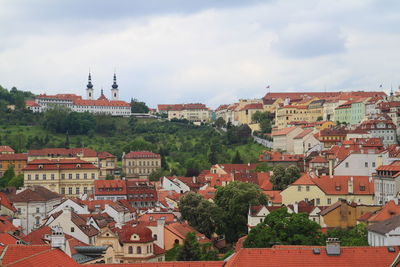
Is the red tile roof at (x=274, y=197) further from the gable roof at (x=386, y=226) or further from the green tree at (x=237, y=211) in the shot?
the gable roof at (x=386, y=226)

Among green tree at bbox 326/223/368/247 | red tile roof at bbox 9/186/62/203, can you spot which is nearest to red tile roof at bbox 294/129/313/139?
red tile roof at bbox 9/186/62/203

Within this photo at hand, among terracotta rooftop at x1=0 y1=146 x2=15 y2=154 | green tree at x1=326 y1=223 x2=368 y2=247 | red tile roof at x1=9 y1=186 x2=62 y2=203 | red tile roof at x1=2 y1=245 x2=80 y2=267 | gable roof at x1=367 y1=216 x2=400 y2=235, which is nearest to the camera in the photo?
red tile roof at x1=2 y1=245 x2=80 y2=267

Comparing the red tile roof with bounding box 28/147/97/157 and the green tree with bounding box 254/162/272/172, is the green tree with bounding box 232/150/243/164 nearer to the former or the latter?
the green tree with bounding box 254/162/272/172

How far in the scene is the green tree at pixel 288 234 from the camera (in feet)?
176

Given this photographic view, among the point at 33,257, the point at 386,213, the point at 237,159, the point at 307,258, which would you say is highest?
the point at 237,159

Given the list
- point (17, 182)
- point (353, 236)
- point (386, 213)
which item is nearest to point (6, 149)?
point (17, 182)

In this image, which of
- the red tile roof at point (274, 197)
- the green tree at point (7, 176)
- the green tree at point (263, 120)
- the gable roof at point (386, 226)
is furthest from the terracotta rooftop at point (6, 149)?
the gable roof at point (386, 226)

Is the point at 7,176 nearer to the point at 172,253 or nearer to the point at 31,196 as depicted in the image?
the point at 31,196

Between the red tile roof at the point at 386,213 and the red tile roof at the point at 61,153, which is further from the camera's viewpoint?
the red tile roof at the point at 61,153

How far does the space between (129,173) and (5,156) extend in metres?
23.5

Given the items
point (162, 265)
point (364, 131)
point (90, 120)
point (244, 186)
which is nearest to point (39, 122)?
point (90, 120)

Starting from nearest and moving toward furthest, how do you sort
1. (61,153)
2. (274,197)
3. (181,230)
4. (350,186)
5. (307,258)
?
(307,258) < (181,230) < (350,186) < (274,197) < (61,153)

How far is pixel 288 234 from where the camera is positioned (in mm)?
54969

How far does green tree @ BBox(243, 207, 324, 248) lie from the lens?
53719 millimetres
